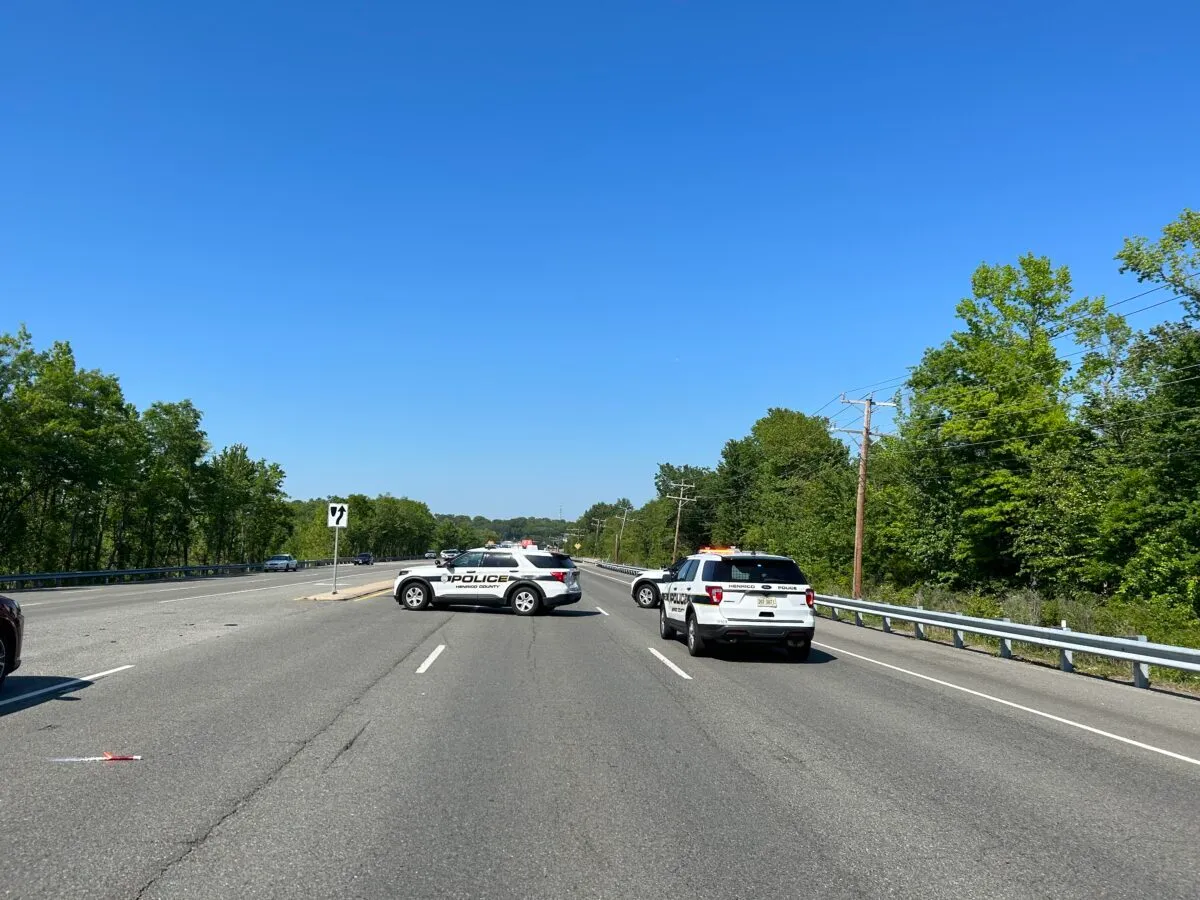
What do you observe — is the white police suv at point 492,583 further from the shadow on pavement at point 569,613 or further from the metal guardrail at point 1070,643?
the metal guardrail at point 1070,643

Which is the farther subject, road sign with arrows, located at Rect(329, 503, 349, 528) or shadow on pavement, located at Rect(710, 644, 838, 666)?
road sign with arrows, located at Rect(329, 503, 349, 528)

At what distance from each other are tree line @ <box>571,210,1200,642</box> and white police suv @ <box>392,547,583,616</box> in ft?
47.5

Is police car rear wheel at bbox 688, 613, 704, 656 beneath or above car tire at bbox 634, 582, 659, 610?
above

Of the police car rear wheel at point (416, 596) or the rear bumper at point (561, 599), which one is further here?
the police car rear wheel at point (416, 596)

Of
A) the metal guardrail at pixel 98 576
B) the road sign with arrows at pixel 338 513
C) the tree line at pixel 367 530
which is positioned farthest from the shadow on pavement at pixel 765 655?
the tree line at pixel 367 530

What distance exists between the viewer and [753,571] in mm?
15227

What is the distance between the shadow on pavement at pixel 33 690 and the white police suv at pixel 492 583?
13.1m

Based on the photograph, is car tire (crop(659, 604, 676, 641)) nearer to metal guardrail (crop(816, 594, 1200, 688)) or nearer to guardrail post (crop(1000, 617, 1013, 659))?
metal guardrail (crop(816, 594, 1200, 688))

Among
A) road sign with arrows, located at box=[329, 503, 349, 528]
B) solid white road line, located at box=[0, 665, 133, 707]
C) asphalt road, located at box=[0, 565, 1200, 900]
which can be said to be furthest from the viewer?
road sign with arrows, located at box=[329, 503, 349, 528]

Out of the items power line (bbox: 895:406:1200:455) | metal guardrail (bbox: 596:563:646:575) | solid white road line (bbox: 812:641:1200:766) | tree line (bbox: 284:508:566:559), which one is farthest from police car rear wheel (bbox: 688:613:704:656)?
tree line (bbox: 284:508:566:559)

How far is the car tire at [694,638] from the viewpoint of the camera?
49.5 ft

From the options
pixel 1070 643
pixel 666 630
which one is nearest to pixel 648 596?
pixel 666 630

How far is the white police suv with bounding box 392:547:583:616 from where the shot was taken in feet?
77.9

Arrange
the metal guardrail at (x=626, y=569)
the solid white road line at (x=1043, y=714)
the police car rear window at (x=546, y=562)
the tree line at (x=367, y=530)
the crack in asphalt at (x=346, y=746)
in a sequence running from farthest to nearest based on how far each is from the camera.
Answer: the tree line at (x=367, y=530)
the metal guardrail at (x=626, y=569)
the police car rear window at (x=546, y=562)
the solid white road line at (x=1043, y=714)
the crack in asphalt at (x=346, y=746)
